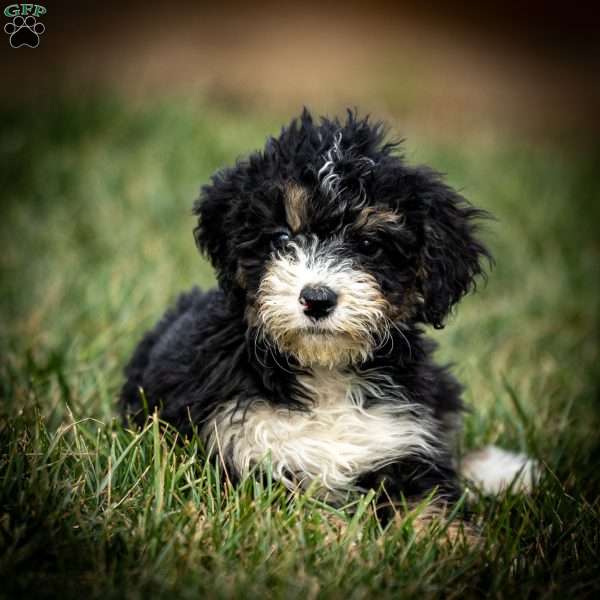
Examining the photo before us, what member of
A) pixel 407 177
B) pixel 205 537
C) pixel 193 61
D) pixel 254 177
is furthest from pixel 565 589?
pixel 193 61

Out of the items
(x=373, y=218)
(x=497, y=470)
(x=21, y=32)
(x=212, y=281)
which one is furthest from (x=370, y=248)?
(x=212, y=281)

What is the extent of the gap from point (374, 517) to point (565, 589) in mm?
836

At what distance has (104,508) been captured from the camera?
341cm

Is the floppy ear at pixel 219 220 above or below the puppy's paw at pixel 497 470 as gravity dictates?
above

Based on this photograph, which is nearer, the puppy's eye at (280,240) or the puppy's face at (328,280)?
the puppy's face at (328,280)

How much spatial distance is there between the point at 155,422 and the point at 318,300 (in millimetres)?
912

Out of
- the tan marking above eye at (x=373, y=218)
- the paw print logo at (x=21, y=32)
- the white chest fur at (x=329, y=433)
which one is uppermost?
the paw print logo at (x=21, y=32)

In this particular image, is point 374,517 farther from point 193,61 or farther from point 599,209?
point 193,61

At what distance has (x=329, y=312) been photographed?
11.5 feet

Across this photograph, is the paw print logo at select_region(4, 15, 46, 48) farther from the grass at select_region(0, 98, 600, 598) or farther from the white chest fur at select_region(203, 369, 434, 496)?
the white chest fur at select_region(203, 369, 434, 496)

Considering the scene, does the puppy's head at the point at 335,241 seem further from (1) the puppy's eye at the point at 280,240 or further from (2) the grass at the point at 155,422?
(2) the grass at the point at 155,422

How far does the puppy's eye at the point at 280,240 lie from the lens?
12.3ft

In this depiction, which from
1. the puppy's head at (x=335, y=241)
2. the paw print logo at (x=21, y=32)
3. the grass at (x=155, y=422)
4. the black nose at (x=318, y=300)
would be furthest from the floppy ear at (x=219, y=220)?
the paw print logo at (x=21, y=32)

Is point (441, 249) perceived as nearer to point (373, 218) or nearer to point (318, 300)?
point (373, 218)
